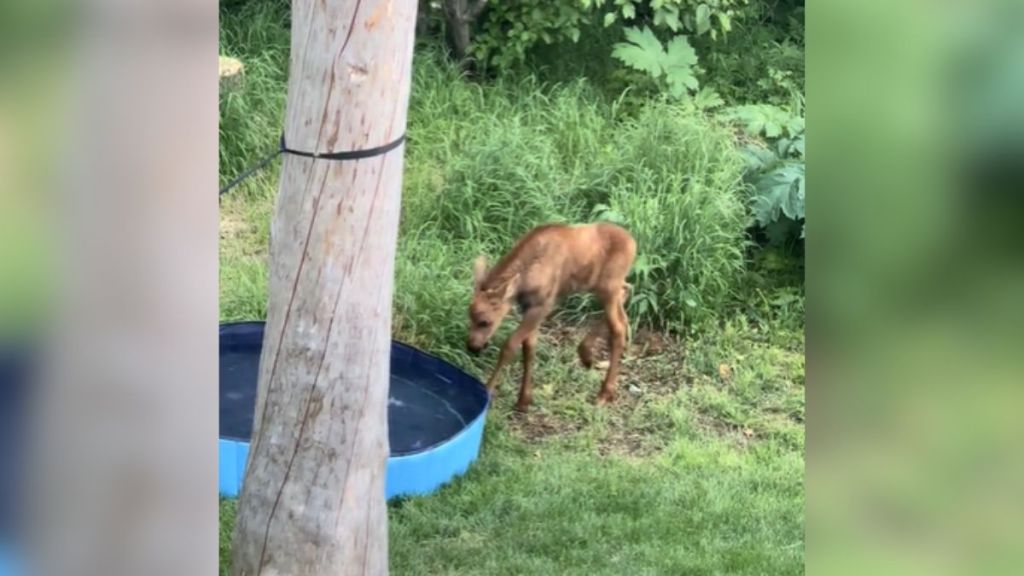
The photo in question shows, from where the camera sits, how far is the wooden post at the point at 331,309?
243cm

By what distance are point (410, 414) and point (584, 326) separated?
92cm

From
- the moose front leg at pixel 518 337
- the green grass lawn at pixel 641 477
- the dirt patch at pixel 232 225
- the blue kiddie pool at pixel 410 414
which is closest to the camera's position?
the green grass lawn at pixel 641 477

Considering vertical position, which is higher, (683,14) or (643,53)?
(683,14)

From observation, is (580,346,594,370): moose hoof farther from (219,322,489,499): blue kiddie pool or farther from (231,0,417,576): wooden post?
(231,0,417,576): wooden post

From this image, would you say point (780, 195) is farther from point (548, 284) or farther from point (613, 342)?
point (548, 284)

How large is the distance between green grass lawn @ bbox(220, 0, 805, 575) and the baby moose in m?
0.13

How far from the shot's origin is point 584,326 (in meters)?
4.52

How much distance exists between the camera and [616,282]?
4207 millimetres

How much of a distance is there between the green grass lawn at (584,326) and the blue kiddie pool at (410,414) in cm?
7

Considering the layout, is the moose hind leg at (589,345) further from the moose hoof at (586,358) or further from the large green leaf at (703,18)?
the large green leaf at (703,18)
